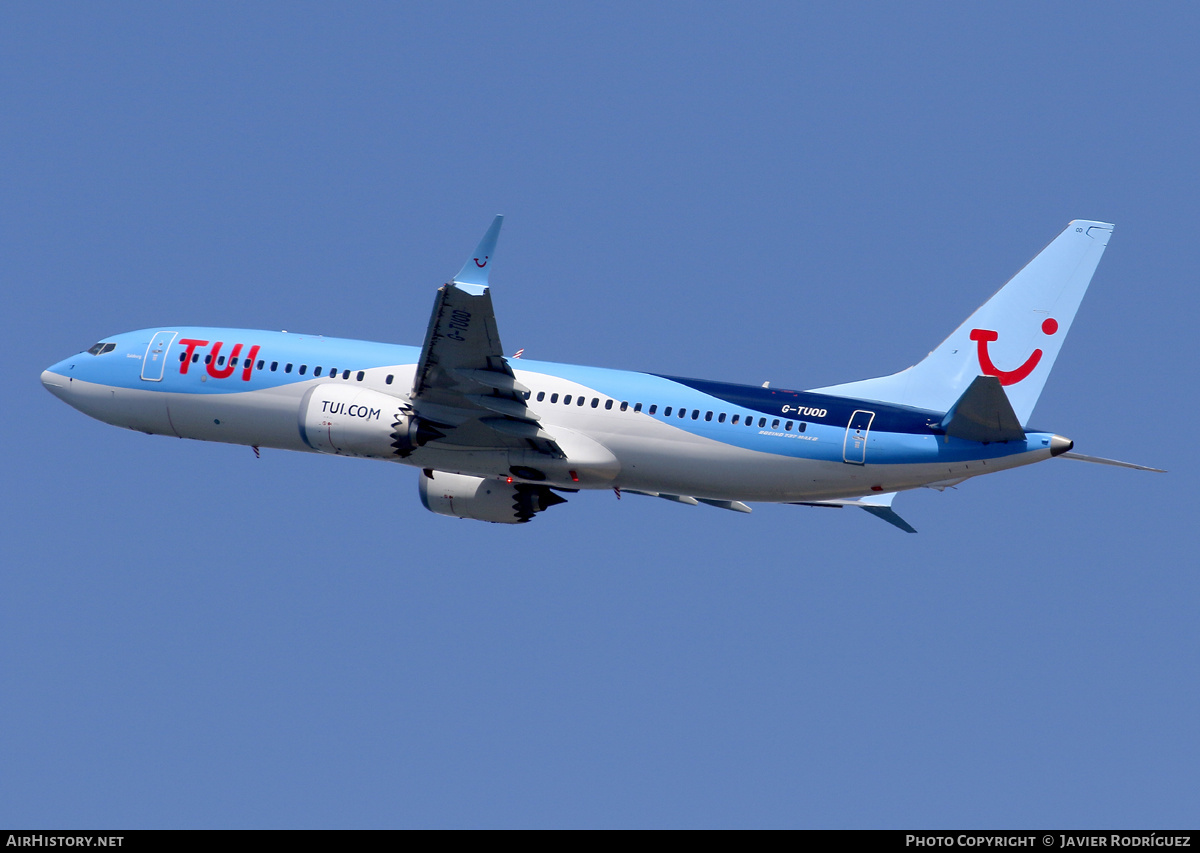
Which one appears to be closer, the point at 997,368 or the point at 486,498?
the point at 997,368

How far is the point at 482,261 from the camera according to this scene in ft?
116

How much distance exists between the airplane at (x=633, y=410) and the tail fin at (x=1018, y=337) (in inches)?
1.5

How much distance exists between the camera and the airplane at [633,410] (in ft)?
122

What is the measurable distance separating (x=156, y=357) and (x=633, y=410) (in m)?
14.6

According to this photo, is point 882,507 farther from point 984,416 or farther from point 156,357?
point 156,357

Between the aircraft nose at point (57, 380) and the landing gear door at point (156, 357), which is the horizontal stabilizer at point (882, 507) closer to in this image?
the landing gear door at point (156, 357)

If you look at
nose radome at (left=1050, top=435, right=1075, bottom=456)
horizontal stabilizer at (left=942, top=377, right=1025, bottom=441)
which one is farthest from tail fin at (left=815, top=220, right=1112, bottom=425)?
nose radome at (left=1050, top=435, right=1075, bottom=456)

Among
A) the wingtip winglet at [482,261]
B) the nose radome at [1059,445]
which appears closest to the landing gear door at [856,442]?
the nose radome at [1059,445]

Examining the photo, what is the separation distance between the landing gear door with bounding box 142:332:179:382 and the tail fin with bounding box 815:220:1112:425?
66.3 ft

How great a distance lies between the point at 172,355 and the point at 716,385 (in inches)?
635

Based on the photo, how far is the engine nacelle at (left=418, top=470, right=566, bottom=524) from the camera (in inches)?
1721

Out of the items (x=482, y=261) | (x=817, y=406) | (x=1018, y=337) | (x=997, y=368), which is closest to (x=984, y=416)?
(x=997, y=368)

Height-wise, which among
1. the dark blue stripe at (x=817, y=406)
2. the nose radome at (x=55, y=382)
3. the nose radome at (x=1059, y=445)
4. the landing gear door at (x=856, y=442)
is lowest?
the nose radome at (x=1059, y=445)

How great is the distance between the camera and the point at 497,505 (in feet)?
144
